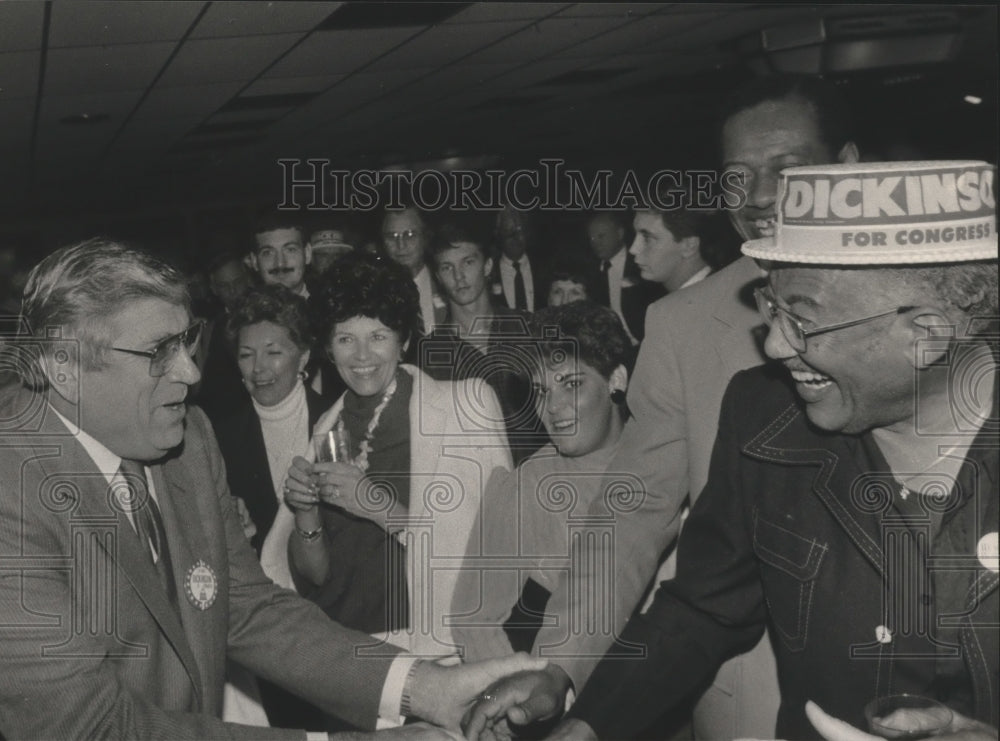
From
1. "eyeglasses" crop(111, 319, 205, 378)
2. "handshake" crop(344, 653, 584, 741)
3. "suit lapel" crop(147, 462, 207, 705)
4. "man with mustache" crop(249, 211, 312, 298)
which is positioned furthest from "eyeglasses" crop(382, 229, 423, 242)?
"handshake" crop(344, 653, 584, 741)

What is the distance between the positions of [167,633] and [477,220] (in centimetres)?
100

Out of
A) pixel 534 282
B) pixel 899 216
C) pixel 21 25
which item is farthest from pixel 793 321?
pixel 21 25

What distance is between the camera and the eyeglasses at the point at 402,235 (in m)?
2.26

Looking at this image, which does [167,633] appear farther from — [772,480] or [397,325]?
[772,480]

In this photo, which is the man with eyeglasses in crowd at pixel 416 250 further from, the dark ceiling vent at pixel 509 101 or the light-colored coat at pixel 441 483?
the dark ceiling vent at pixel 509 101

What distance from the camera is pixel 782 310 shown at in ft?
5.71

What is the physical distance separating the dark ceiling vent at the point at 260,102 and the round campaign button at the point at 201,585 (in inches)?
33.8

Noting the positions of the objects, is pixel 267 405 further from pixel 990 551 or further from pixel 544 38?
pixel 990 551

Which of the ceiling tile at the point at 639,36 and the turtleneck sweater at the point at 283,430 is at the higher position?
the ceiling tile at the point at 639,36

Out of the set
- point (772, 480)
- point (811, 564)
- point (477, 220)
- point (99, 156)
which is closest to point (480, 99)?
point (477, 220)

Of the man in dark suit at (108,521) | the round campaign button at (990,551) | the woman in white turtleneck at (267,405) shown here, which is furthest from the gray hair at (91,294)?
the round campaign button at (990,551)

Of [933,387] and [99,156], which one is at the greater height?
[99,156]

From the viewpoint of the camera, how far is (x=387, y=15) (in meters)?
2.07

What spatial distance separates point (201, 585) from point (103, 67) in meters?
0.94
